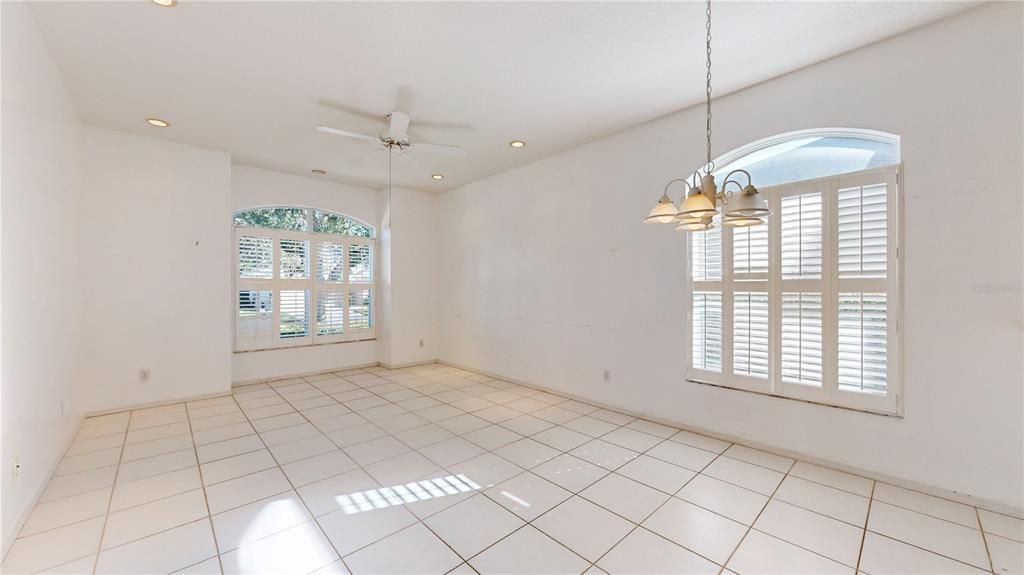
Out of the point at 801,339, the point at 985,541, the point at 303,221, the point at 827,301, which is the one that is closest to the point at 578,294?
the point at 801,339

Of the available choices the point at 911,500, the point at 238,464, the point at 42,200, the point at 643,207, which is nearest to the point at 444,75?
the point at 643,207

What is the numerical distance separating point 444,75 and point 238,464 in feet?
10.7

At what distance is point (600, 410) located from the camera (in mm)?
4062

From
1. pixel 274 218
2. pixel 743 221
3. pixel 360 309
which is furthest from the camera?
pixel 360 309

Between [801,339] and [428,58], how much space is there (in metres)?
3.39

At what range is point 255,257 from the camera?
5.20 meters

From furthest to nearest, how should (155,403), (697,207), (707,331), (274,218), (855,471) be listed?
1. (274,218)
2. (155,403)
3. (707,331)
4. (855,471)
5. (697,207)

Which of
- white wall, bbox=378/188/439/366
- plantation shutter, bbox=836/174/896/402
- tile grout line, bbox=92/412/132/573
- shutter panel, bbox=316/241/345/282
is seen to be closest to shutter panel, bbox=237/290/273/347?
shutter panel, bbox=316/241/345/282

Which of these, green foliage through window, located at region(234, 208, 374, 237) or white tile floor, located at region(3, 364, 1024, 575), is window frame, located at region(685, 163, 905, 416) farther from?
green foliage through window, located at region(234, 208, 374, 237)

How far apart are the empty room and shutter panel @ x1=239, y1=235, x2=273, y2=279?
0.51 m

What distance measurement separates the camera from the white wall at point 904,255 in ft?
7.21

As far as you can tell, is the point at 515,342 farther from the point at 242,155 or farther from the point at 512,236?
the point at 242,155

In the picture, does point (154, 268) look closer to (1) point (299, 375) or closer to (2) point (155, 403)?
(2) point (155, 403)

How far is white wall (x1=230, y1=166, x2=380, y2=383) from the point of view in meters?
5.05
